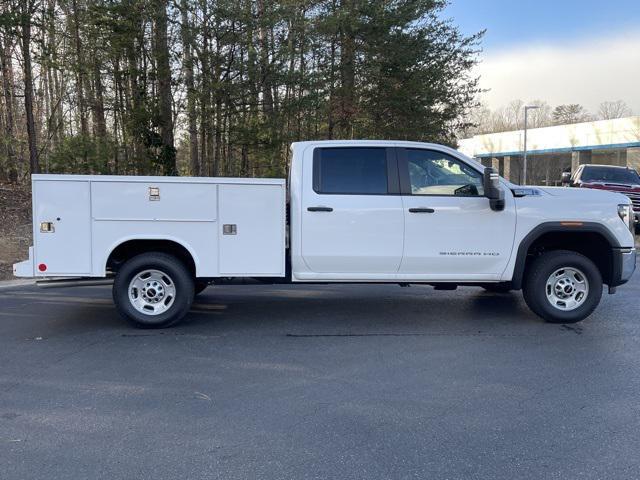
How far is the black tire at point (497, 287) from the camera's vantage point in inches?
289

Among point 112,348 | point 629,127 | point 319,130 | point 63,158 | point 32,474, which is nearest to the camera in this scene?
point 32,474

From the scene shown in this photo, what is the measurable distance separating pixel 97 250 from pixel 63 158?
11724mm

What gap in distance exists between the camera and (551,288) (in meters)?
6.72

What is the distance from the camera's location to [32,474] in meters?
3.28

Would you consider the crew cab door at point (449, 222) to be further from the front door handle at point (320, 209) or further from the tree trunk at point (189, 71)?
the tree trunk at point (189, 71)

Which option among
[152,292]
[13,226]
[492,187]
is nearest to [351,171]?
[492,187]

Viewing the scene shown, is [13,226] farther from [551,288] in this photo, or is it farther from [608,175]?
[608,175]

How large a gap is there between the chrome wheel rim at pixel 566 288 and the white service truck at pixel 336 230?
0.05 feet

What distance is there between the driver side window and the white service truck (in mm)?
13

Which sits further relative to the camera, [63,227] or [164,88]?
[164,88]

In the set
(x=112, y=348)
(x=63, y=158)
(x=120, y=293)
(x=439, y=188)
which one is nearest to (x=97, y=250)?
(x=120, y=293)

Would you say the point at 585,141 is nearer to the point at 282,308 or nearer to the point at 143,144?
the point at 143,144

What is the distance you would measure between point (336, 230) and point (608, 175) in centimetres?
1383

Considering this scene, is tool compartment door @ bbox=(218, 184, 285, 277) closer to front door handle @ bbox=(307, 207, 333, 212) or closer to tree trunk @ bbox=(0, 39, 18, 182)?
front door handle @ bbox=(307, 207, 333, 212)
